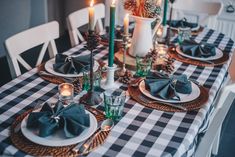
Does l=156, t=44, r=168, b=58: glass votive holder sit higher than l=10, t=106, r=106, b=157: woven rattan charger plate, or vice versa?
l=156, t=44, r=168, b=58: glass votive holder

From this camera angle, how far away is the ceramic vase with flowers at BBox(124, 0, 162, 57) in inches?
65.7

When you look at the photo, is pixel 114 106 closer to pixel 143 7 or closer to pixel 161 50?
pixel 143 7

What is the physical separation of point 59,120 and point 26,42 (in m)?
0.78

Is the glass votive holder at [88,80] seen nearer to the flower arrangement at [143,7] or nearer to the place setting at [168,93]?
the place setting at [168,93]

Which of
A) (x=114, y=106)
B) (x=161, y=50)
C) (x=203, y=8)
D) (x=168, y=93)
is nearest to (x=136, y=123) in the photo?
(x=114, y=106)

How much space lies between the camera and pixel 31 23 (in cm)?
392

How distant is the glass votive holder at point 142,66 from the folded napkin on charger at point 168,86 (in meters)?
0.13

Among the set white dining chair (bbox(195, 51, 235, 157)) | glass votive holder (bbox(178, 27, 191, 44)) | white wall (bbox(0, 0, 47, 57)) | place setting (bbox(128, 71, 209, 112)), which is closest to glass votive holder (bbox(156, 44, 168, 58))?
glass votive holder (bbox(178, 27, 191, 44))

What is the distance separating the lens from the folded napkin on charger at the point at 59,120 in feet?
3.79

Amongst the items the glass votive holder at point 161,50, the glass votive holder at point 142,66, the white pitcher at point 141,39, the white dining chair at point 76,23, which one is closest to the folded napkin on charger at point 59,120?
the glass votive holder at point 142,66

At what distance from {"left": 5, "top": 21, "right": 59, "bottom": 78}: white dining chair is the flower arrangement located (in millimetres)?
508

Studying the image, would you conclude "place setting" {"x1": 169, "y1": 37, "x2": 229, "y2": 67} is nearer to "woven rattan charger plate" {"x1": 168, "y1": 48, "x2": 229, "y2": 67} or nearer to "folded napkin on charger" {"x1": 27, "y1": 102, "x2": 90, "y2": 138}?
"woven rattan charger plate" {"x1": 168, "y1": 48, "x2": 229, "y2": 67}

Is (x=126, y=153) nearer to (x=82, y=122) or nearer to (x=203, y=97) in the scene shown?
(x=82, y=122)

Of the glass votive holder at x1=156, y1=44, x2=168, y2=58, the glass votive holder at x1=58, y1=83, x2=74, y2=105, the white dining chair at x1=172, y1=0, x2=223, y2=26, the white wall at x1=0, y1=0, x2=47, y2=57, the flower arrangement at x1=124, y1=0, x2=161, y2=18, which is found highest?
the flower arrangement at x1=124, y1=0, x2=161, y2=18
